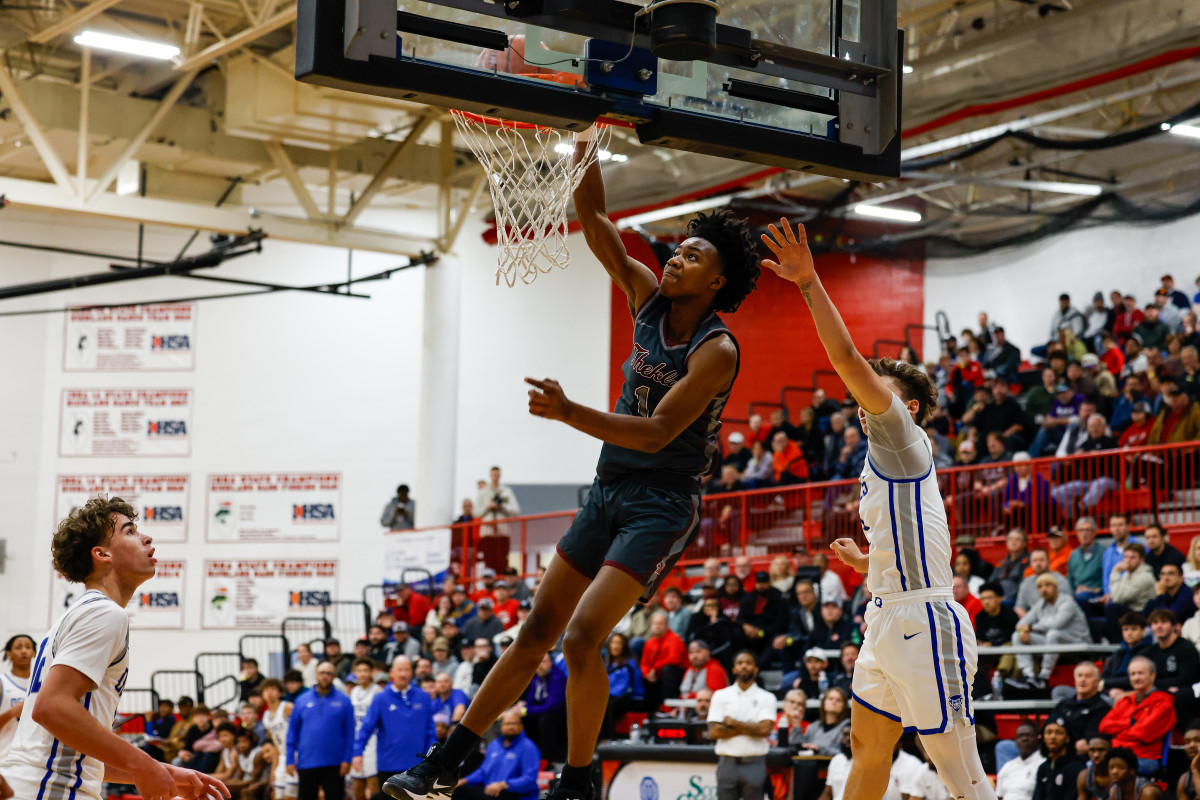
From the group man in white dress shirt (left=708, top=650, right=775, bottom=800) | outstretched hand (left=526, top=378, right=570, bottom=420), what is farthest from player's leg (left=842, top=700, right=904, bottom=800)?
man in white dress shirt (left=708, top=650, right=775, bottom=800)

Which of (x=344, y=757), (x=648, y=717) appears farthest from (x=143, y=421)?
(x=648, y=717)

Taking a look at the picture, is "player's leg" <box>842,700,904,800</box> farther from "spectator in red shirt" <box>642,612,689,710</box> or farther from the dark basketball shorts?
"spectator in red shirt" <box>642,612,689,710</box>

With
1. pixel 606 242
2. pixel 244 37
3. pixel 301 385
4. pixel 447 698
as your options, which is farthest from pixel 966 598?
pixel 301 385

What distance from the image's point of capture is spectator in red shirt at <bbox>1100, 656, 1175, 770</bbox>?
9.84 metres

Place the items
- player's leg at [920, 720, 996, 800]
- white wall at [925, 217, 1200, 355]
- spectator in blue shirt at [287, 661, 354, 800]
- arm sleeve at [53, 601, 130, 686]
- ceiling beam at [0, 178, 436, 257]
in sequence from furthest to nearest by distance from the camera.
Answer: white wall at [925, 217, 1200, 355], ceiling beam at [0, 178, 436, 257], spectator in blue shirt at [287, 661, 354, 800], player's leg at [920, 720, 996, 800], arm sleeve at [53, 601, 130, 686]

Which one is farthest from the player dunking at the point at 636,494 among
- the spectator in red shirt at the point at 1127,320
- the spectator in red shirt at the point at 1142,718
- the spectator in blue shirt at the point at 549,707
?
the spectator in red shirt at the point at 1127,320

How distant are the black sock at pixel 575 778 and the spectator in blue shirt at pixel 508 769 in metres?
7.89

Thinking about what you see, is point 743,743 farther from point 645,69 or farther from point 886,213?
point 886,213

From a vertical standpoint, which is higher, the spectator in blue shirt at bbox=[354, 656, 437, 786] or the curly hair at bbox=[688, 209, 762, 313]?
the curly hair at bbox=[688, 209, 762, 313]

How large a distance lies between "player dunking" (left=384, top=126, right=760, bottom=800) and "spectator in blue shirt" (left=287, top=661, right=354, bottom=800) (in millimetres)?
9368

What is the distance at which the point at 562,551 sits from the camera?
495 centimetres

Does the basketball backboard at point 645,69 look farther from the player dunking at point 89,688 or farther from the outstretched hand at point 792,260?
the player dunking at point 89,688

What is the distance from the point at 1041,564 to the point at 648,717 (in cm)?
412

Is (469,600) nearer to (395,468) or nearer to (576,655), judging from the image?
(395,468)
